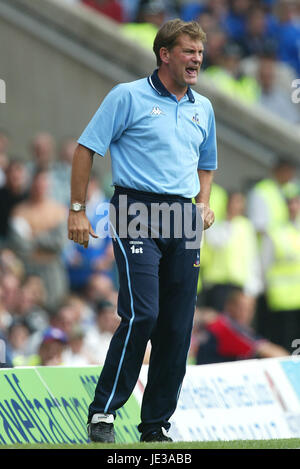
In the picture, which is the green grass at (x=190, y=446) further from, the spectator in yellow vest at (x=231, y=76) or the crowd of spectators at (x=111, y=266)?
the spectator in yellow vest at (x=231, y=76)

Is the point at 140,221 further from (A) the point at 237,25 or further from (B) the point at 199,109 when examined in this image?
(A) the point at 237,25

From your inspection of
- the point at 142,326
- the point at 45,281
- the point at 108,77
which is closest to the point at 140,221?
the point at 142,326

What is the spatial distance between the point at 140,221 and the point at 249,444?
1393 millimetres

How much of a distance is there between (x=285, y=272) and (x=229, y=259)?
641mm

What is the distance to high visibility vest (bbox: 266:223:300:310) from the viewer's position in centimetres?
1201

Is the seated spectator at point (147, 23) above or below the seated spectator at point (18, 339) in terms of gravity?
above

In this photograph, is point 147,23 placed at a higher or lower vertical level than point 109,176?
higher

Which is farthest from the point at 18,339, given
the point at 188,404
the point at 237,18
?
the point at 237,18

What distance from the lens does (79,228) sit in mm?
6203

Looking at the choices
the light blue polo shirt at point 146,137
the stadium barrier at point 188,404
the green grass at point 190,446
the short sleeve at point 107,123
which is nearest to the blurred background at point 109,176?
the stadium barrier at point 188,404

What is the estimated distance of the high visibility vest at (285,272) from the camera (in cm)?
1201

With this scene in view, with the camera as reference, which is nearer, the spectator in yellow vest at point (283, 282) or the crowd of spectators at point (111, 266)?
the crowd of spectators at point (111, 266)

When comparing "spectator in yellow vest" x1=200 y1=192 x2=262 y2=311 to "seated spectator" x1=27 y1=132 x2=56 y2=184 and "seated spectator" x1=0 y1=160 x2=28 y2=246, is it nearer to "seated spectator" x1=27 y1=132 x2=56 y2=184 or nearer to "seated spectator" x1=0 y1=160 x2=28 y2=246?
"seated spectator" x1=27 y1=132 x2=56 y2=184

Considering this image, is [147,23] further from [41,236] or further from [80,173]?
[80,173]
